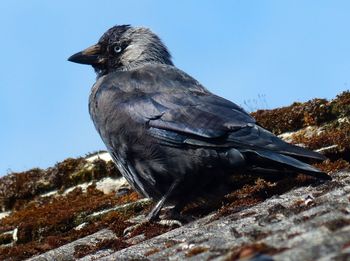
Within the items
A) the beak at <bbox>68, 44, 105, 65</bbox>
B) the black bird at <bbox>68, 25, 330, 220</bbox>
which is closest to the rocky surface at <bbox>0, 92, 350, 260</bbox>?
the black bird at <bbox>68, 25, 330, 220</bbox>

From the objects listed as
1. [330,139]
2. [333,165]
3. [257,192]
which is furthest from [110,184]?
[333,165]

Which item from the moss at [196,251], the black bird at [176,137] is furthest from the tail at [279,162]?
the moss at [196,251]

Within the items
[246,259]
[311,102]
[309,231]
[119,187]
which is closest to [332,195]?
[309,231]

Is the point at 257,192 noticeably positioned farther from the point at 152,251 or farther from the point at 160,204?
the point at 152,251

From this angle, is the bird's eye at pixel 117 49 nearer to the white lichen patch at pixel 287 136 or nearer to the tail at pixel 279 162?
the white lichen patch at pixel 287 136

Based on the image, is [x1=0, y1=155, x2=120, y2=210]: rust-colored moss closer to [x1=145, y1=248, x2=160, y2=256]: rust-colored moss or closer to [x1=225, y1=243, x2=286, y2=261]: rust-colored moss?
[x1=145, y1=248, x2=160, y2=256]: rust-colored moss

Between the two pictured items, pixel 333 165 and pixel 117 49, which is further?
pixel 117 49
